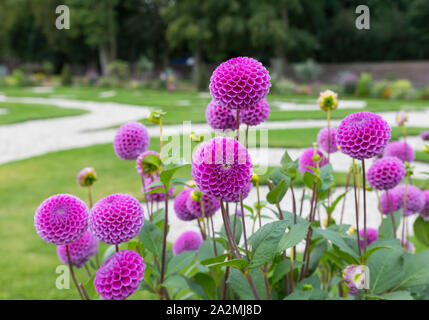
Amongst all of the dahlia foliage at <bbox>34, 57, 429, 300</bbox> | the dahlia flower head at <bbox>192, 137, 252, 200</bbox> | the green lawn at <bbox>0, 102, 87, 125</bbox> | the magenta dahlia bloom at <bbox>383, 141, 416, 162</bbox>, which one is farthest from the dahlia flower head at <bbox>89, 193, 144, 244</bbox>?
the green lawn at <bbox>0, 102, 87, 125</bbox>

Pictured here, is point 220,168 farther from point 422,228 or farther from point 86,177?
point 422,228

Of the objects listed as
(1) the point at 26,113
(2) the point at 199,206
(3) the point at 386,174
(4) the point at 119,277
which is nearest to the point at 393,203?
(3) the point at 386,174

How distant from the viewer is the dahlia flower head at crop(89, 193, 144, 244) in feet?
2.68

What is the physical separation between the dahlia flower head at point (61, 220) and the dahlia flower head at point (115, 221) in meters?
0.05

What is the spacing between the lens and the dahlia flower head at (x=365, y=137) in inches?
30.9

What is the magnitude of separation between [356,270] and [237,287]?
10.6 inches

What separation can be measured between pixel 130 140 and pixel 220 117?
27cm

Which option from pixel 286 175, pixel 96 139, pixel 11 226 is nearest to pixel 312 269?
pixel 286 175

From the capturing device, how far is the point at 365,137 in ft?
2.60

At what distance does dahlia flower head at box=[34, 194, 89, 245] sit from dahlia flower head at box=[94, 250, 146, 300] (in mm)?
113

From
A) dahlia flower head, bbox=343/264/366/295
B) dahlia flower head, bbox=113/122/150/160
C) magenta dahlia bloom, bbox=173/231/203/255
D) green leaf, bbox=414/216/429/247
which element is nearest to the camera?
dahlia flower head, bbox=343/264/366/295

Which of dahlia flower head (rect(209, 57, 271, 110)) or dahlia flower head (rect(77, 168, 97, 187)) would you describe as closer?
dahlia flower head (rect(209, 57, 271, 110))

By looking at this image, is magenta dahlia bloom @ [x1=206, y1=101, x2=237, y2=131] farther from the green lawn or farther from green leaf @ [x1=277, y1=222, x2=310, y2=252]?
the green lawn

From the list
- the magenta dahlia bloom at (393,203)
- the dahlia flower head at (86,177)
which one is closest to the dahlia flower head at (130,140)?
the dahlia flower head at (86,177)
